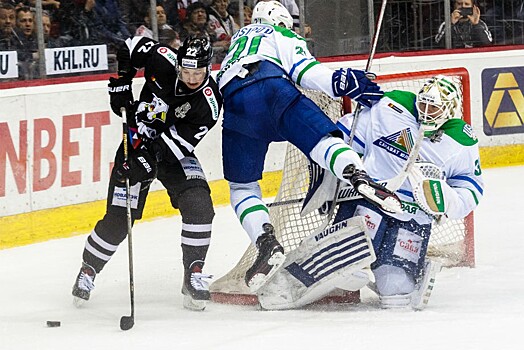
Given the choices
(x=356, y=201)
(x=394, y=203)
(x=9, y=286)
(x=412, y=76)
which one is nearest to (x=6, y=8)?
(x=9, y=286)

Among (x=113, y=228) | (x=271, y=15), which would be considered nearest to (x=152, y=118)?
(x=113, y=228)

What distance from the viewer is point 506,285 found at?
4359 millimetres

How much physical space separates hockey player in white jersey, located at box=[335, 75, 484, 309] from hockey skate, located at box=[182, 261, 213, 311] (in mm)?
570

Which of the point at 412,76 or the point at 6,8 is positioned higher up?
the point at 6,8

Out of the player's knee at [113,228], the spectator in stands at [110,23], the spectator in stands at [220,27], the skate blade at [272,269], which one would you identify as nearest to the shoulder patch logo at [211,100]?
the player's knee at [113,228]

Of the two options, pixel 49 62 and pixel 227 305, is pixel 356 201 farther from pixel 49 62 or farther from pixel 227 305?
pixel 49 62

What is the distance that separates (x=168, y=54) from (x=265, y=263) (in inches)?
36.8

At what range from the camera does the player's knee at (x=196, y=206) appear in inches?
163

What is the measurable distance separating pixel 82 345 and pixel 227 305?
0.82m

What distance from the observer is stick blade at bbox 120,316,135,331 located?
3697 mm

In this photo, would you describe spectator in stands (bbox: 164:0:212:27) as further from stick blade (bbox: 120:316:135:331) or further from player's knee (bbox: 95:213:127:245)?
stick blade (bbox: 120:316:135:331)

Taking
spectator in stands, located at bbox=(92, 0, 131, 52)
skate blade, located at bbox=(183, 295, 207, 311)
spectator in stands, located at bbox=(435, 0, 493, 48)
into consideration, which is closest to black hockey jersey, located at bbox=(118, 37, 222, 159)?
skate blade, located at bbox=(183, 295, 207, 311)

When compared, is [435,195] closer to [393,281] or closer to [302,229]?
[393,281]

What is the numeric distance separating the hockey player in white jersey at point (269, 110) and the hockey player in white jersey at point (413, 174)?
0.14 metres
